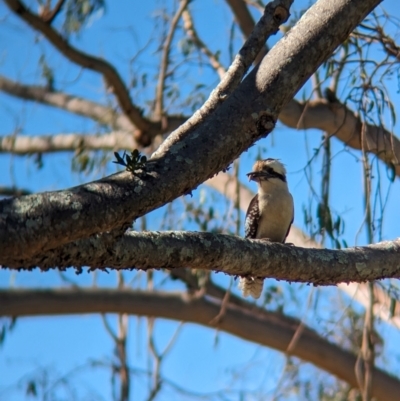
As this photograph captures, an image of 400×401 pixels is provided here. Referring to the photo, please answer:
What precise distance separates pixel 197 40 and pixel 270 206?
2.53m

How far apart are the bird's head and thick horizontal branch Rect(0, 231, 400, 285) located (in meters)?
1.62

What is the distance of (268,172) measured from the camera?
4660 millimetres

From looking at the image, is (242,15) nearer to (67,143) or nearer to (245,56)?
(67,143)

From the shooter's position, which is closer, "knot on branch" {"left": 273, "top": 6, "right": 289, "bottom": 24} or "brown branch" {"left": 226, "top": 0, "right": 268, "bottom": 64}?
"knot on branch" {"left": 273, "top": 6, "right": 289, "bottom": 24}

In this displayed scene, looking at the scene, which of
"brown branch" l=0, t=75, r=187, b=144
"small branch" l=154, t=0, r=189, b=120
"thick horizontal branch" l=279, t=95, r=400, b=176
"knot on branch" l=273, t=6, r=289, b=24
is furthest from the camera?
"brown branch" l=0, t=75, r=187, b=144

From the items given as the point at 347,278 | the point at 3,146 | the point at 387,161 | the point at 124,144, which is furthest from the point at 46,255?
the point at 3,146

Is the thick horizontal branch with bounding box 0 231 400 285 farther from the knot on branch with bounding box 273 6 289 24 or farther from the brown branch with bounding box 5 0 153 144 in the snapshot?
the brown branch with bounding box 5 0 153 144

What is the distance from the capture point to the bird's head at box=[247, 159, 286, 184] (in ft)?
15.2

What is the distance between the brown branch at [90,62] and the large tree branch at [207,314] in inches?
50.8

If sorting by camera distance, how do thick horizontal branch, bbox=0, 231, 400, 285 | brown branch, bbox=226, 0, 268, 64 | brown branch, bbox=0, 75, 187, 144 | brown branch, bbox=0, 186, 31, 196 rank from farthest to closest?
1. brown branch, bbox=0, 75, 187, 144
2. brown branch, bbox=0, 186, 31, 196
3. brown branch, bbox=226, 0, 268, 64
4. thick horizontal branch, bbox=0, 231, 400, 285

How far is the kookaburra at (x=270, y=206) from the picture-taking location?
4559 millimetres

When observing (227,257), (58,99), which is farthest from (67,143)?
(227,257)

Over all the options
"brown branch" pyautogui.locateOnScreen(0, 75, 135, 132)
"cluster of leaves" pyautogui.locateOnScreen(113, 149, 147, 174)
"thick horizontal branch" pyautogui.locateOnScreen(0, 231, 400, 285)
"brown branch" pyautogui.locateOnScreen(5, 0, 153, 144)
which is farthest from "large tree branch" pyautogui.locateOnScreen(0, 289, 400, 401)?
"cluster of leaves" pyautogui.locateOnScreen(113, 149, 147, 174)

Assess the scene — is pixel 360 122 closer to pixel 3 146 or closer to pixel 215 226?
pixel 215 226
